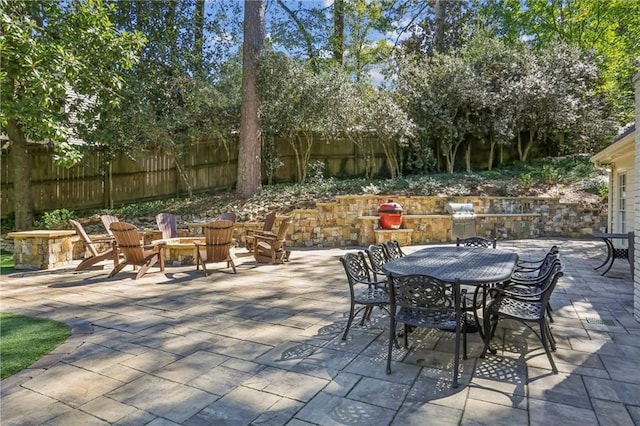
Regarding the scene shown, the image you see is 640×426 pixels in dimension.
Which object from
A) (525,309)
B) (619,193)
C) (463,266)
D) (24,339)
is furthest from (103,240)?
(619,193)

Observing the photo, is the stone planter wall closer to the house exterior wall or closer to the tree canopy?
the house exterior wall

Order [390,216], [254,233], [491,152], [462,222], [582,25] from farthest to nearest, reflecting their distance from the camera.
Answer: [582,25]
[491,152]
[462,222]
[390,216]
[254,233]

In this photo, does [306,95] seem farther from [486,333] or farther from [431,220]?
[486,333]

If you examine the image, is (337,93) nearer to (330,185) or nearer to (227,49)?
(330,185)

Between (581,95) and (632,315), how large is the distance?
1042 centimetres

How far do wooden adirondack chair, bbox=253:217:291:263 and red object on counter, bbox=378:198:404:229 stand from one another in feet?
8.57

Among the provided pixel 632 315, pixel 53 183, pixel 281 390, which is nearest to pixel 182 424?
pixel 281 390

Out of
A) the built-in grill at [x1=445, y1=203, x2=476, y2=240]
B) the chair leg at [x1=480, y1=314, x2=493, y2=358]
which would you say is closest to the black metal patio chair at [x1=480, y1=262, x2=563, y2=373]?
the chair leg at [x1=480, y1=314, x2=493, y2=358]

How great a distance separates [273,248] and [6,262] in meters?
4.94

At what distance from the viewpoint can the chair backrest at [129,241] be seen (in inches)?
230

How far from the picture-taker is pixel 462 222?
9281 mm

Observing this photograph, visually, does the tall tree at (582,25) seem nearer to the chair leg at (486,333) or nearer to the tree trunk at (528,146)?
the tree trunk at (528,146)

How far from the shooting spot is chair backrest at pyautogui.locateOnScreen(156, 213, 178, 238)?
301 inches

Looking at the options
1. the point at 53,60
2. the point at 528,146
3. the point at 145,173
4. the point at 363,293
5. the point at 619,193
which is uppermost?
the point at 53,60
